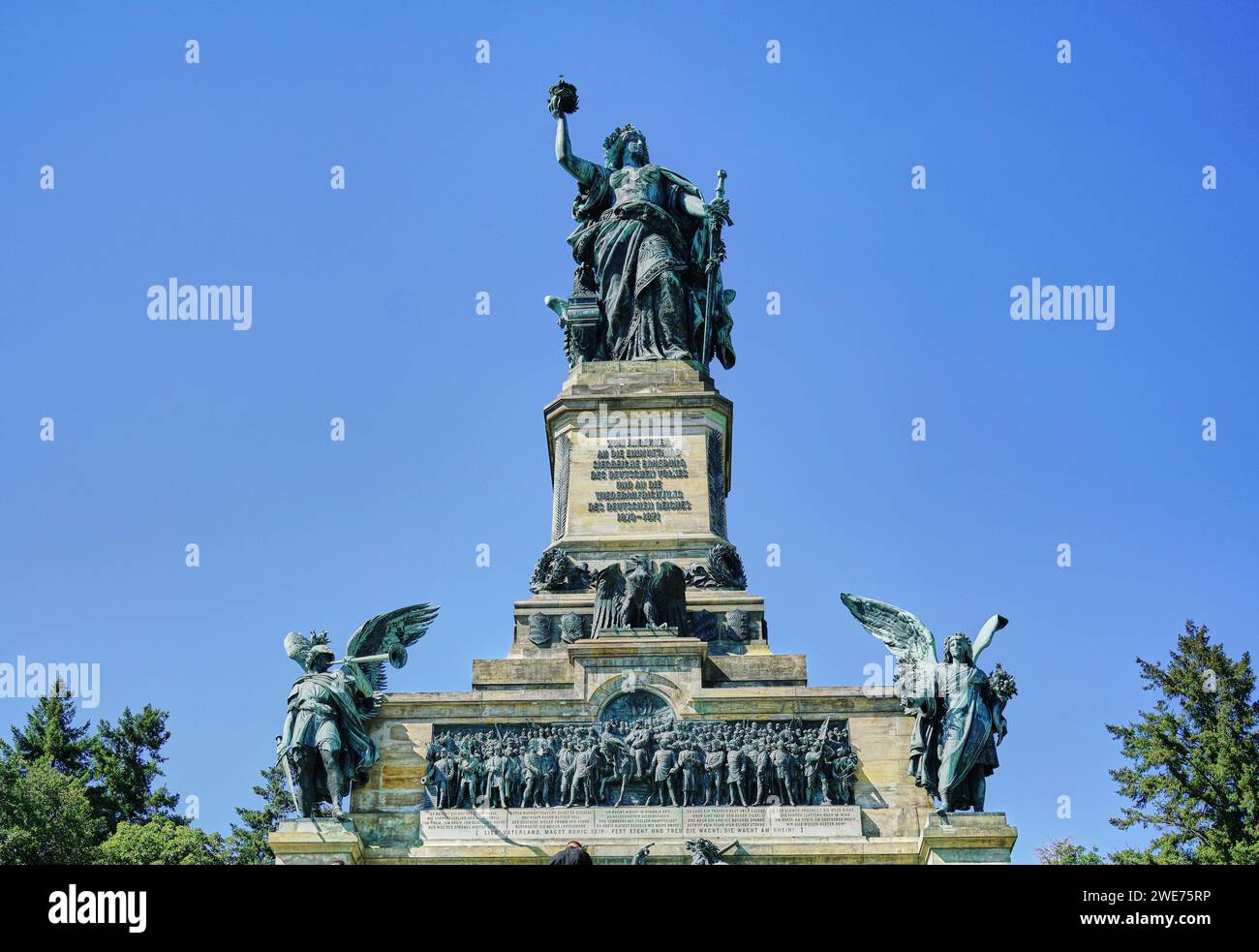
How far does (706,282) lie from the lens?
3531 centimetres

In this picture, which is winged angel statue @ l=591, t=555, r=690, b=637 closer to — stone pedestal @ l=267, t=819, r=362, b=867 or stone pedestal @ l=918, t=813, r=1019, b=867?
stone pedestal @ l=267, t=819, r=362, b=867

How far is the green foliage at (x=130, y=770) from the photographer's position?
51.2 m

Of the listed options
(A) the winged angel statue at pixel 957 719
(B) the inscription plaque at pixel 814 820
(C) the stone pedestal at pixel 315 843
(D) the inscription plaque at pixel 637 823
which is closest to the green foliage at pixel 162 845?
(C) the stone pedestal at pixel 315 843

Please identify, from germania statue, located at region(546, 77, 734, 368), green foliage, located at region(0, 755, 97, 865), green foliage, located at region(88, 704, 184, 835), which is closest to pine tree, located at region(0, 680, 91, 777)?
green foliage, located at region(88, 704, 184, 835)

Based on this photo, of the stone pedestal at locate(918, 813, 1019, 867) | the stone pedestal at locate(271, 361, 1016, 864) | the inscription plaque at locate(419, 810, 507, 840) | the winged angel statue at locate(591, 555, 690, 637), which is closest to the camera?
the stone pedestal at locate(918, 813, 1019, 867)

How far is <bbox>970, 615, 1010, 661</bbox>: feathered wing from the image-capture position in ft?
87.9

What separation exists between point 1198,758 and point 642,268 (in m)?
16.6

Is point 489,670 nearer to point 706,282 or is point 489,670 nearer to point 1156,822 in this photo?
point 706,282

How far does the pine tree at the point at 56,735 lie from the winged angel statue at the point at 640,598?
93.5 ft

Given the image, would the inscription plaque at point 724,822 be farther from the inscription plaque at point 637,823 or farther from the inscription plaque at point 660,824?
the inscription plaque at point 637,823

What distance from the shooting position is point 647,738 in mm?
27250

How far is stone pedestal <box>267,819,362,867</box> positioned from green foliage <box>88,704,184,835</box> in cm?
2479
